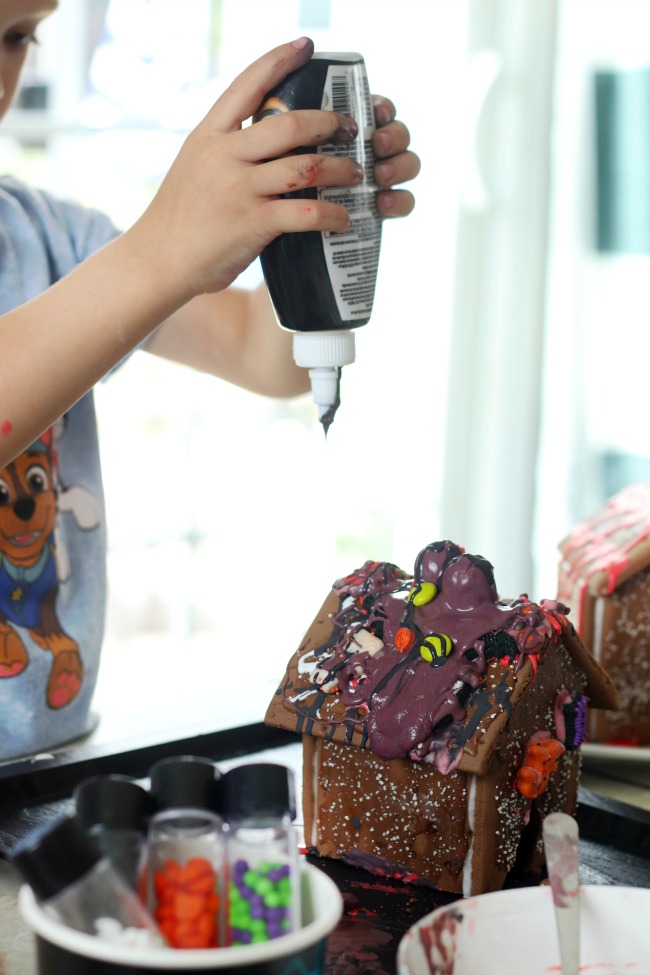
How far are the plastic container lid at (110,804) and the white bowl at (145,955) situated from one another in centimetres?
3

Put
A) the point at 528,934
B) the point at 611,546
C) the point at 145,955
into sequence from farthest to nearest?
the point at 611,546 → the point at 528,934 → the point at 145,955

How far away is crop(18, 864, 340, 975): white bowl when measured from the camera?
38 centimetres

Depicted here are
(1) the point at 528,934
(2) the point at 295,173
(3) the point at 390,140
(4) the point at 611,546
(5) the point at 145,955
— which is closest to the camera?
(5) the point at 145,955

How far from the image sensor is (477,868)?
1.88 feet

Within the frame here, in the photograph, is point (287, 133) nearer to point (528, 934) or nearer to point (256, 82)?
point (256, 82)

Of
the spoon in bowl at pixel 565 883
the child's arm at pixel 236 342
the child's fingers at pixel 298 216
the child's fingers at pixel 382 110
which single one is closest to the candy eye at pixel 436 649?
the spoon in bowl at pixel 565 883

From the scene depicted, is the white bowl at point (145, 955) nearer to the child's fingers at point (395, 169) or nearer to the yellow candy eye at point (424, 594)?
the yellow candy eye at point (424, 594)

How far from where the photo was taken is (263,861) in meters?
0.41

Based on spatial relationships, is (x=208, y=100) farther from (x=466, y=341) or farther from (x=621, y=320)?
(x=621, y=320)

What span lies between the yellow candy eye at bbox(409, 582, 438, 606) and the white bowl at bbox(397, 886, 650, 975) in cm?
16

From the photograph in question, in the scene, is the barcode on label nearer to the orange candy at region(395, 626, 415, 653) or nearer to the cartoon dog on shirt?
the orange candy at region(395, 626, 415, 653)

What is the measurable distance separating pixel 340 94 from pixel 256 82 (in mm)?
50

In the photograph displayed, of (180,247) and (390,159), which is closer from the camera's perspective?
(180,247)

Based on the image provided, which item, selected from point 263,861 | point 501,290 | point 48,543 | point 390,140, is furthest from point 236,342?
point 501,290
